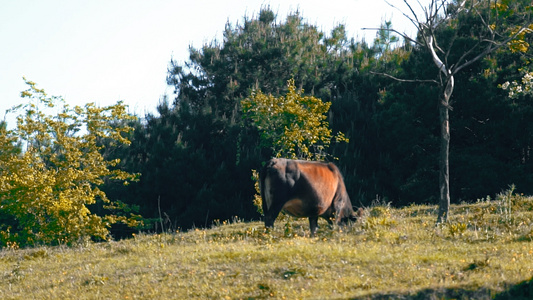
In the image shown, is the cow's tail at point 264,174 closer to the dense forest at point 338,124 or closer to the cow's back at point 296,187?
the cow's back at point 296,187

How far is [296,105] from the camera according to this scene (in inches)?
961

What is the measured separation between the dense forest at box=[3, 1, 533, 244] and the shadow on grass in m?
18.2

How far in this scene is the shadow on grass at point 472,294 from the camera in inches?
359

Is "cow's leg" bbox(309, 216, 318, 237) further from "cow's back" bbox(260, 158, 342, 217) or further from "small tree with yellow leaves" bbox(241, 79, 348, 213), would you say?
"small tree with yellow leaves" bbox(241, 79, 348, 213)

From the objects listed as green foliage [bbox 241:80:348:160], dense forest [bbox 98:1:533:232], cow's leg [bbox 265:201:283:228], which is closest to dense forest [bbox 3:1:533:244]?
dense forest [bbox 98:1:533:232]

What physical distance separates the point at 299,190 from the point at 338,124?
19.2 metres

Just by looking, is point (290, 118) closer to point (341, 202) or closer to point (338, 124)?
point (341, 202)

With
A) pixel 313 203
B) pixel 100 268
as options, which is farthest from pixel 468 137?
pixel 100 268

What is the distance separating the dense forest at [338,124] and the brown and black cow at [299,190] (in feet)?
33.5

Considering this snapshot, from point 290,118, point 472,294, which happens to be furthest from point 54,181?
point 472,294

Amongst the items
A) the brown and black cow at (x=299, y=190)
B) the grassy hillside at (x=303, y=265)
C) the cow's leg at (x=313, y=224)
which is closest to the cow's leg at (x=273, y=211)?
the brown and black cow at (x=299, y=190)

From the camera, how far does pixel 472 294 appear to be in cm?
934

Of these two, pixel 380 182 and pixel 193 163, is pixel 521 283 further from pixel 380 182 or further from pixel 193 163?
pixel 193 163

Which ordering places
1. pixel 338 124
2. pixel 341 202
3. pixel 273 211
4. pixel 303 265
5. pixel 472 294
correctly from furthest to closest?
pixel 338 124 < pixel 341 202 < pixel 273 211 < pixel 303 265 < pixel 472 294
